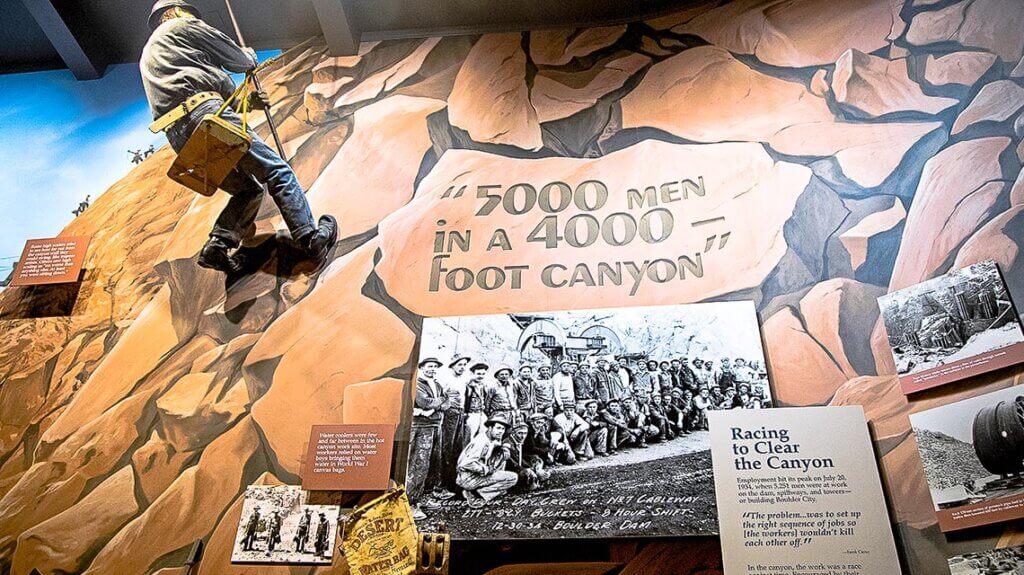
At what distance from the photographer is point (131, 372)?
11.5 ft

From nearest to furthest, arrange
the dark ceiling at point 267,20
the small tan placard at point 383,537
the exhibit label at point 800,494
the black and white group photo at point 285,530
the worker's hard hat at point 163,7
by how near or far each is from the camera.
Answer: the exhibit label at point 800,494 < the small tan placard at point 383,537 < the black and white group photo at point 285,530 < the worker's hard hat at point 163,7 < the dark ceiling at point 267,20

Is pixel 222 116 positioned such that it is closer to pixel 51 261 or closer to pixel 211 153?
pixel 211 153

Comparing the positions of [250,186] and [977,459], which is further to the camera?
[250,186]

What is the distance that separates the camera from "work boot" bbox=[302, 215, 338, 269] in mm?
3578

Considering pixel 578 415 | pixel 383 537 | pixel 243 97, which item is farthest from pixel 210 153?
pixel 578 415

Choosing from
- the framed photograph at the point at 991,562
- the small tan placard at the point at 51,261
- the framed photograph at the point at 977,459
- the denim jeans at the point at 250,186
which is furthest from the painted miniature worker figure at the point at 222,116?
the framed photograph at the point at 991,562

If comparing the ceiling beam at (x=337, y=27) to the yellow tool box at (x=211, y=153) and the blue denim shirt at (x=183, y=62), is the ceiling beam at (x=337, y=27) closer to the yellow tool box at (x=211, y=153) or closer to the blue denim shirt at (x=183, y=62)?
the blue denim shirt at (x=183, y=62)

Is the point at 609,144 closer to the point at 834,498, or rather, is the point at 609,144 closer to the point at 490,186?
the point at 490,186

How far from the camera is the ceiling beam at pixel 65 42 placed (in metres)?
4.54

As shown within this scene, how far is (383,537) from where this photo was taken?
281 centimetres

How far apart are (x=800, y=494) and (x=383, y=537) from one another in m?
1.48

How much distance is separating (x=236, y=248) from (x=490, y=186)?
128 cm

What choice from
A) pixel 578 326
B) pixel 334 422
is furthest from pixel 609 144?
pixel 334 422

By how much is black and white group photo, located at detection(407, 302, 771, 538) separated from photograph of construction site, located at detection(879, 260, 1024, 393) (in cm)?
50
